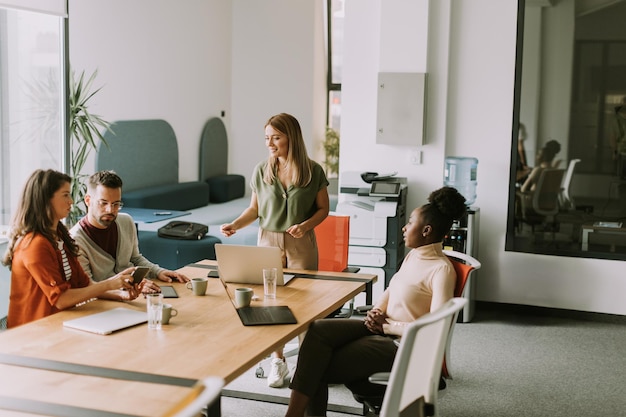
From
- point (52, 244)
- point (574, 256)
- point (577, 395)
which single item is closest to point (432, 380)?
point (52, 244)

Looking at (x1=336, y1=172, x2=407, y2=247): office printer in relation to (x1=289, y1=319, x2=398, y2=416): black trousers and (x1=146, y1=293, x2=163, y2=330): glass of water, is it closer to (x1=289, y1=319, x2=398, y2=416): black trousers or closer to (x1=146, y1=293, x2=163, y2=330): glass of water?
(x1=289, y1=319, x2=398, y2=416): black trousers

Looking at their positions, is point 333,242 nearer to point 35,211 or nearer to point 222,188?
point 35,211

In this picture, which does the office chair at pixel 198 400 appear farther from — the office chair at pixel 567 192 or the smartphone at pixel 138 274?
the office chair at pixel 567 192

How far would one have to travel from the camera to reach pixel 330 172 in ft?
34.5

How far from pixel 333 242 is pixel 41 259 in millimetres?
2009

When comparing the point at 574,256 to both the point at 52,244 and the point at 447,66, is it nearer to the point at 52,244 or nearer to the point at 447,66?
the point at 447,66

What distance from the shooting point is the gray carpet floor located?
Result: 4.14 metres

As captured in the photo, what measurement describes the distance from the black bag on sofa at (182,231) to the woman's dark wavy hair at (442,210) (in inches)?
125

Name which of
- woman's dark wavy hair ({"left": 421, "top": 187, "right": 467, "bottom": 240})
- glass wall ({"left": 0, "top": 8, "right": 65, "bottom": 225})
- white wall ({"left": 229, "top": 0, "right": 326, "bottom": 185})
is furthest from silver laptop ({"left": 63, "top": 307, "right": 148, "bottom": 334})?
white wall ({"left": 229, "top": 0, "right": 326, "bottom": 185})

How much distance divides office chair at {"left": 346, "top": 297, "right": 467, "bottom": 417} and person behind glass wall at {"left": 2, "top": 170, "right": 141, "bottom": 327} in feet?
4.24

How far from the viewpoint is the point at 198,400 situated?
5.23 ft

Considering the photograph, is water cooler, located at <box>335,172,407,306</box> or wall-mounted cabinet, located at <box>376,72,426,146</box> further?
wall-mounted cabinet, located at <box>376,72,426,146</box>

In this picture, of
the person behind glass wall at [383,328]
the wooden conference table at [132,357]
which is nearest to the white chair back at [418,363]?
the wooden conference table at [132,357]

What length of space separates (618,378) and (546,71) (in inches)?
96.8
